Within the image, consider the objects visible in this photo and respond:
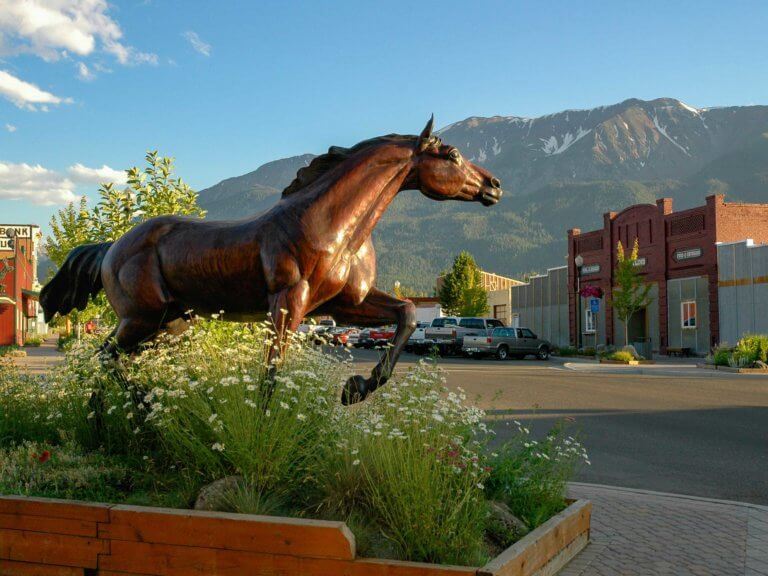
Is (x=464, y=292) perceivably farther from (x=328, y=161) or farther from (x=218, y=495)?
(x=218, y=495)

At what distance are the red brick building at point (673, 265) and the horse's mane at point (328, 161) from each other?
34243mm

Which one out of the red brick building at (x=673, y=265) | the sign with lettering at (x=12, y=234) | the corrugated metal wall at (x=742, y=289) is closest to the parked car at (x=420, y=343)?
the red brick building at (x=673, y=265)

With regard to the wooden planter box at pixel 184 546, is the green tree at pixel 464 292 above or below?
above


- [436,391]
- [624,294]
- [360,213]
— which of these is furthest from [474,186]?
[624,294]

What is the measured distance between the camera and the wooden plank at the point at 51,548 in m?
3.96

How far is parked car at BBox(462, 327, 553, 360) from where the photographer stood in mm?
36375

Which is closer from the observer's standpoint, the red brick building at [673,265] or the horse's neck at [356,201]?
the horse's neck at [356,201]

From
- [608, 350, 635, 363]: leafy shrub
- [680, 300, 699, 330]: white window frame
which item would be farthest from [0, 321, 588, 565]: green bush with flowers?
[680, 300, 699, 330]: white window frame

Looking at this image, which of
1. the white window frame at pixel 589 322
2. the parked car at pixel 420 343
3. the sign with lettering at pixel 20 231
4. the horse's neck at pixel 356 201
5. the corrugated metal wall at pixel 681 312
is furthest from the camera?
the sign with lettering at pixel 20 231

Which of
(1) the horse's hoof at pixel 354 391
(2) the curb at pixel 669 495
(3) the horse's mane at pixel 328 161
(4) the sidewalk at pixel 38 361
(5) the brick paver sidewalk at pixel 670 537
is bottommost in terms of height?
(2) the curb at pixel 669 495

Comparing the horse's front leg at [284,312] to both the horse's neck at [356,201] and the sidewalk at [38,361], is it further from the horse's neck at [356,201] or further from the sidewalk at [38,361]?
the sidewalk at [38,361]

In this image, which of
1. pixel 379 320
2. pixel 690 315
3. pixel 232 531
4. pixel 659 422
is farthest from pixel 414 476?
pixel 690 315

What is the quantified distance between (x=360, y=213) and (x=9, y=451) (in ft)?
10.6

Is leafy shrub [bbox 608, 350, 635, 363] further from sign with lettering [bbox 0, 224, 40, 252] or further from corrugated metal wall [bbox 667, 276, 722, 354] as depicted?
sign with lettering [bbox 0, 224, 40, 252]
